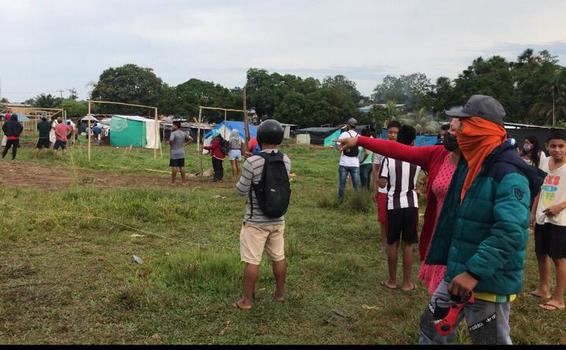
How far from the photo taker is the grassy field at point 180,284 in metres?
3.94

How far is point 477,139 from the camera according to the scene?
2.53 m

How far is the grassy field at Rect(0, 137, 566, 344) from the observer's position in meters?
3.94

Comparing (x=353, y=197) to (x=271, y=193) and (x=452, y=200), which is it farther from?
(x=452, y=200)

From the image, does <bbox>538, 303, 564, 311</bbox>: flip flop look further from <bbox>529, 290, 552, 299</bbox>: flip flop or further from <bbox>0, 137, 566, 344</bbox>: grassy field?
<bbox>529, 290, 552, 299</bbox>: flip flop

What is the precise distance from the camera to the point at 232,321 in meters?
4.12

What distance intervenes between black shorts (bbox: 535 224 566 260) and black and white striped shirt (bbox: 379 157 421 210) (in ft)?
4.02

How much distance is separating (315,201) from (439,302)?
7.57 meters

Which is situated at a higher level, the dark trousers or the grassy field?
the dark trousers

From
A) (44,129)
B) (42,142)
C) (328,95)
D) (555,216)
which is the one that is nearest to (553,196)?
(555,216)

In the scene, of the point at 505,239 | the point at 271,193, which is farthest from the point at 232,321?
the point at 505,239

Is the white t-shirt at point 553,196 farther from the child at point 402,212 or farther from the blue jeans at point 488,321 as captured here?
the blue jeans at point 488,321

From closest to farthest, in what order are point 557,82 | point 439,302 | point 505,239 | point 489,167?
point 505,239, point 489,167, point 439,302, point 557,82

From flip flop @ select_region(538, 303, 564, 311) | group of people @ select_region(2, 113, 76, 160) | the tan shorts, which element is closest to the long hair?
flip flop @ select_region(538, 303, 564, 311)

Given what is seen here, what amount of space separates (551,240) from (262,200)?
2832mm
